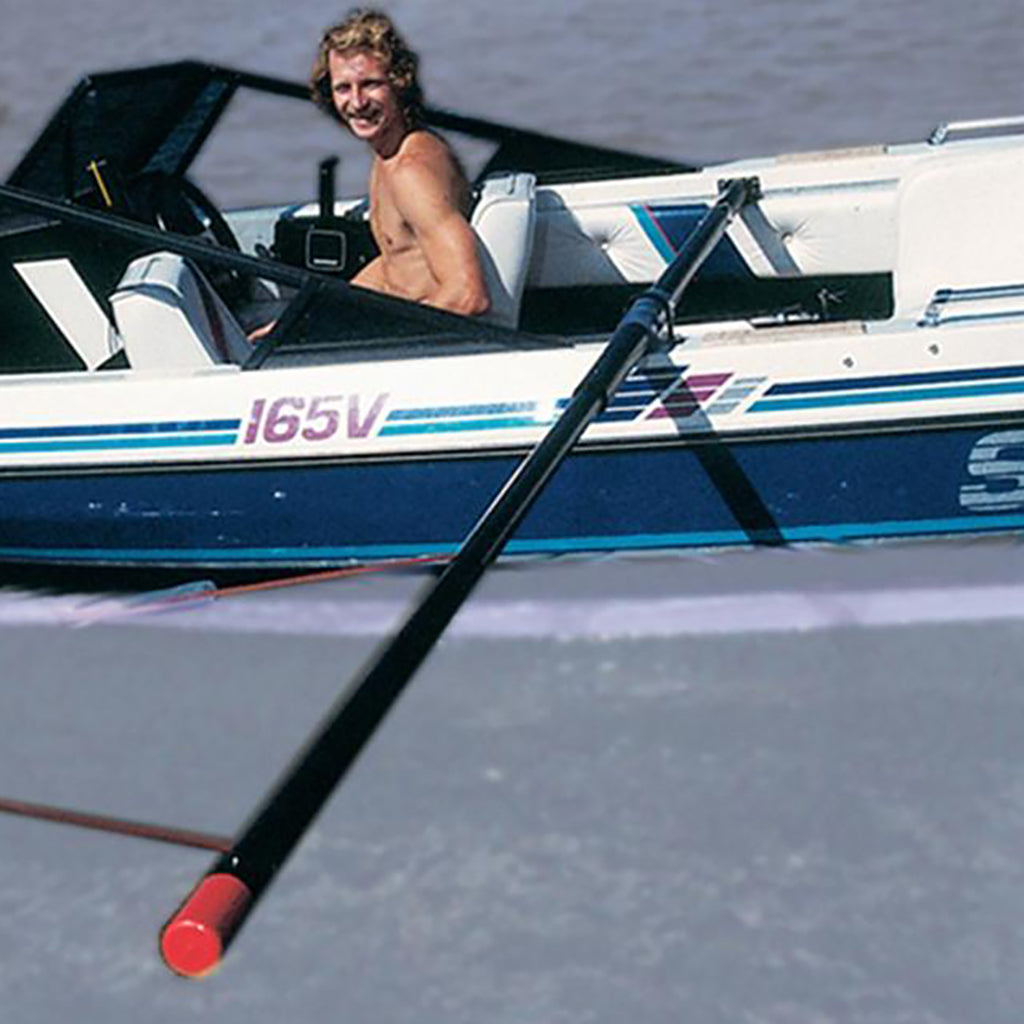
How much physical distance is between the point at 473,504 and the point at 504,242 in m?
0.75

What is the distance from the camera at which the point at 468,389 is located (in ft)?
13.6

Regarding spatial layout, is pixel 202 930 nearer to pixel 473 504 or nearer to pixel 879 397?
pixel 473 504

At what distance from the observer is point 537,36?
32.4 ft

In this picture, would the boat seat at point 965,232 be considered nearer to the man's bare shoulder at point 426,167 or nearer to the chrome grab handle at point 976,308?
the chrome grab handle at point 976,308

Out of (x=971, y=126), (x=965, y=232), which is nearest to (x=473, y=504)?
(x=965, y=232)

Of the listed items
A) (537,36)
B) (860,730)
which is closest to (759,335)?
(860,730)

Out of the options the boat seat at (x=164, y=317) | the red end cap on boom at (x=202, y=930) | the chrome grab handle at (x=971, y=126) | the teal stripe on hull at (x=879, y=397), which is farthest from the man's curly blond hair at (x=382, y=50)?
the red end cap on boom at (x=202, y=930)

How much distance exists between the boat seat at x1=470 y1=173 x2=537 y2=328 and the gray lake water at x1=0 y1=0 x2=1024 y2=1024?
74 centimetres

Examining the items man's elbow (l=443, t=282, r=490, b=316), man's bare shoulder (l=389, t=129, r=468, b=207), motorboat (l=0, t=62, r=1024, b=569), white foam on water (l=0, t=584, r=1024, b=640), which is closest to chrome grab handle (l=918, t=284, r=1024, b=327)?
motorboat (l=0, t=62, r=1024, b=569)

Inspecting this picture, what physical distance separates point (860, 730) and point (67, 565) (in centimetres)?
219

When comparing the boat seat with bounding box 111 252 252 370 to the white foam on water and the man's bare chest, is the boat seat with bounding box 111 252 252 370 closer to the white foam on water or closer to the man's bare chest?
the man's bare chest

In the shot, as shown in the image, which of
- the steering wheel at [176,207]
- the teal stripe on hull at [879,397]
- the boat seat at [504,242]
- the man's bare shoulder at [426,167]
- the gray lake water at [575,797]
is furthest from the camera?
the steering wheel at [176,207]

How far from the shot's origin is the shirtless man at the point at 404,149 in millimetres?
4156

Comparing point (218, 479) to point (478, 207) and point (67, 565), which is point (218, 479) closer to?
point (67, 565)
